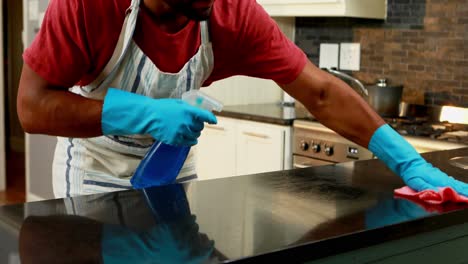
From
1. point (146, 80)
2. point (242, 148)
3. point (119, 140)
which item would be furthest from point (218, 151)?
point (146, 80)

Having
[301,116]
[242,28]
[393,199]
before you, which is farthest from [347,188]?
[301,116]

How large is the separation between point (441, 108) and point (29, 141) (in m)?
2.75

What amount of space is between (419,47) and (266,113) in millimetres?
834

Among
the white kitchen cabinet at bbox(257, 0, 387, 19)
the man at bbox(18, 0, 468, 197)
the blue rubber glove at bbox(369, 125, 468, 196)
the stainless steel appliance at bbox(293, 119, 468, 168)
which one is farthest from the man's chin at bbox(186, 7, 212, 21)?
the white kitchen cabinet at bbox(257, 0, 387, 19)

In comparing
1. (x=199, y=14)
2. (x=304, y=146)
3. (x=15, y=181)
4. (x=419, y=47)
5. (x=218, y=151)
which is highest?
(x=199, y=14)

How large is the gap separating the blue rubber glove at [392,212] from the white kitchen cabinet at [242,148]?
1808 millimetres

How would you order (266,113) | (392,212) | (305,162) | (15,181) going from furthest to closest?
1. (15,181)
2. (266,113)
3. (305,162)
4. (392,212)

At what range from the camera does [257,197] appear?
56.1 inches

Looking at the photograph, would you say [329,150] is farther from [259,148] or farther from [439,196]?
[439,196]

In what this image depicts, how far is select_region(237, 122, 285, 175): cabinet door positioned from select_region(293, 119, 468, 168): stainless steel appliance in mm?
87

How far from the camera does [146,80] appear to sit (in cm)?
167

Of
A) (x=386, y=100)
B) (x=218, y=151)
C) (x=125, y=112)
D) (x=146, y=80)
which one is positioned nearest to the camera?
(x=125, y=112)

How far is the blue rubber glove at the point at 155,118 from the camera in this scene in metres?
1.41

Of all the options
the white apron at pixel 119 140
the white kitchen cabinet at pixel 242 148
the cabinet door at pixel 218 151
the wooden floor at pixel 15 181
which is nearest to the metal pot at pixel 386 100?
the white kitchen cabinet at pixel 242 148
